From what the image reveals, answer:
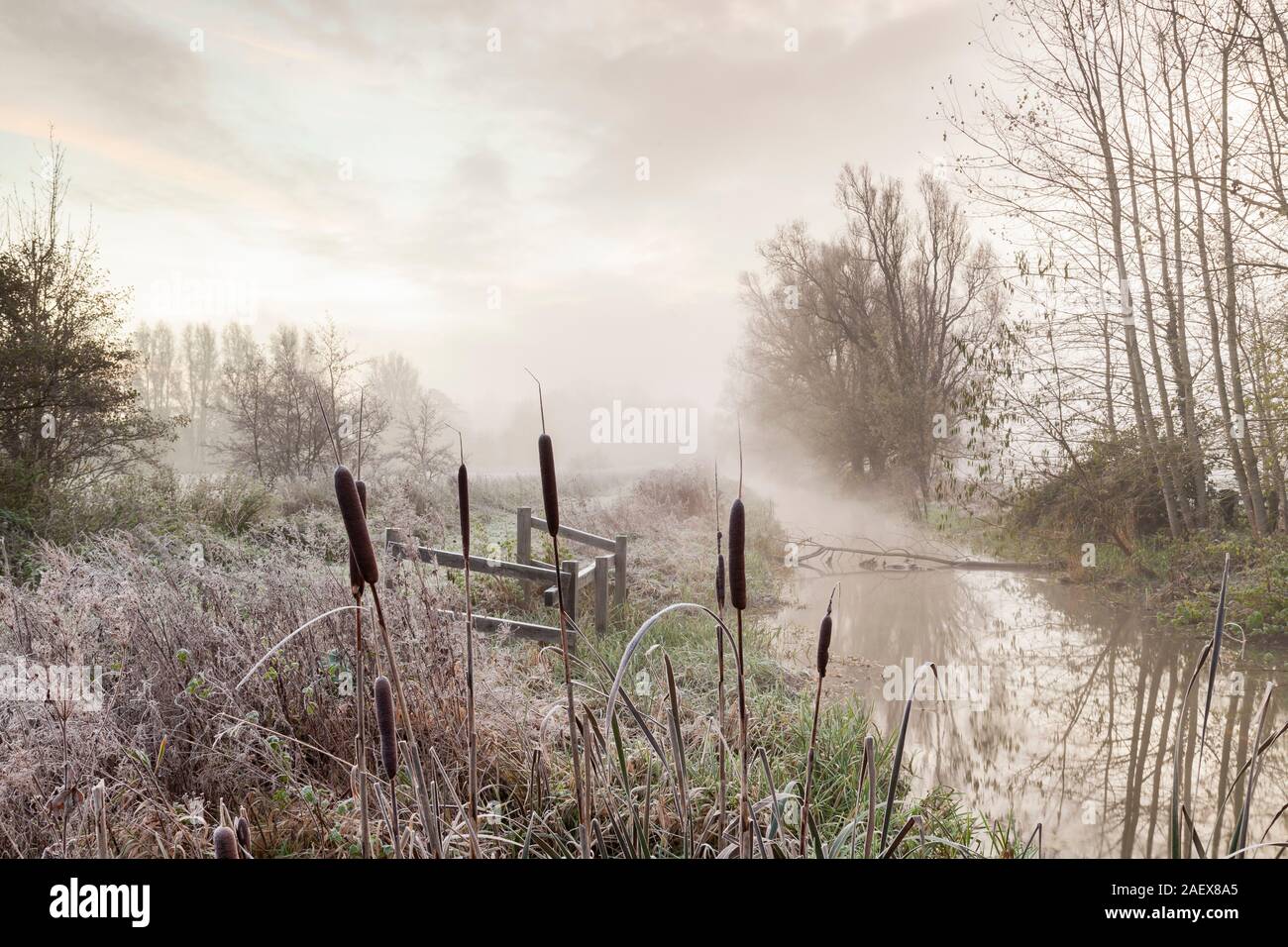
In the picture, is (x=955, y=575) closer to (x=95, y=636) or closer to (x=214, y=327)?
(x=95, y=636)

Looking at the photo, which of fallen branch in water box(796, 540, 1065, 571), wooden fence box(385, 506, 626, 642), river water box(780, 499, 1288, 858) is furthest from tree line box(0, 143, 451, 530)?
fallen branch in water box(796, 540, 1065, 571)

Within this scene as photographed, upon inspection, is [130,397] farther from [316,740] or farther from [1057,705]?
[1057,705]

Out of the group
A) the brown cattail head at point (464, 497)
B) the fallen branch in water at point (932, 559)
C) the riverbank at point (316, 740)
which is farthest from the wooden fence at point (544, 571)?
the fallen branch in water at point (932, 559)

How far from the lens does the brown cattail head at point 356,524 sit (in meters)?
0.45

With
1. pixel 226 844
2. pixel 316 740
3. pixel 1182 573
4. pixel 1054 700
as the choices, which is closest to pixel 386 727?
pixel 226 844

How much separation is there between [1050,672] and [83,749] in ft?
15.2

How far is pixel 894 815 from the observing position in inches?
82.0

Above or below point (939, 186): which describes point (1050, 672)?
below

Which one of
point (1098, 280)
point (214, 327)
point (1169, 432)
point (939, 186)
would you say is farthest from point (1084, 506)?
point (214, 327)

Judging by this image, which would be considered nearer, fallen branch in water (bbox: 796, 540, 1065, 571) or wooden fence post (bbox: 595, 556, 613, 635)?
wooden fence post (bbox: 595, 556, 613, 635)

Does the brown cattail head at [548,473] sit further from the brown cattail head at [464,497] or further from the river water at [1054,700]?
the river water at [1054,700]

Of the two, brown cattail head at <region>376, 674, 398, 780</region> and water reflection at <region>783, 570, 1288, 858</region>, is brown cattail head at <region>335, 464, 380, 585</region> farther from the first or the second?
water reflection at <region>783, 570, 1288, 858</region>

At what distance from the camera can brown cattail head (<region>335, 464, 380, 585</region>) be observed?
17.6 inches
